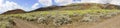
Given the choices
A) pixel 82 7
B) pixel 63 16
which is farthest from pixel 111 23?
pixel 63 16

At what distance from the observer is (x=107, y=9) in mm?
6148

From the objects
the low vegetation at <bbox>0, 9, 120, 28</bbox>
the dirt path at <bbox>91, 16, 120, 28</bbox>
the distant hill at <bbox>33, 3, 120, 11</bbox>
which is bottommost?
the dirt path at <bbox>91, 16, 120, 28</bbox>

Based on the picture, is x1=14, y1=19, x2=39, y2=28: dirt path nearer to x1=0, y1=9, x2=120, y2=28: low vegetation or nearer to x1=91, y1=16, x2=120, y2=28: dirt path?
x1=0, y1=9, x2=120, y2=28: low vegetation

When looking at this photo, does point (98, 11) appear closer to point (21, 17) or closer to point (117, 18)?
point (117, 18)

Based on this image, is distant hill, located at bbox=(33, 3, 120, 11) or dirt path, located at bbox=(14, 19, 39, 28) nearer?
dirt path, located at bbox=(14, 19, 39, 28)

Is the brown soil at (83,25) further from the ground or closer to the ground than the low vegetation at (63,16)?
closer to the ground

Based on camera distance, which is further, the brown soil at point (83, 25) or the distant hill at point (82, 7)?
the distant hill at point (82, 7)

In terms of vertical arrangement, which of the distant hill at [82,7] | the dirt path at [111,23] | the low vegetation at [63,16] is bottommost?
the dirt path at [111,23]

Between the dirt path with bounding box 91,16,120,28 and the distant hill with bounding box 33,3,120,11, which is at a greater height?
the distant hill with bounding box 33,3,120,11

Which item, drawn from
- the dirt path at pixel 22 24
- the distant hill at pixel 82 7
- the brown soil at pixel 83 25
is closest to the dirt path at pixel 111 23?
the brown soil at pixel 83 25

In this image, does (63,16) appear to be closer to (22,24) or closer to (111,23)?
(22,24)

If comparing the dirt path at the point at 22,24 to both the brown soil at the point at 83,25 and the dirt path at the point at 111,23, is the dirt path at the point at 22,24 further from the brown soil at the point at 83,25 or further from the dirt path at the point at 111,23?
the dirt path at the point at 111,23

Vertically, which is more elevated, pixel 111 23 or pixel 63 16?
pixel 63 16

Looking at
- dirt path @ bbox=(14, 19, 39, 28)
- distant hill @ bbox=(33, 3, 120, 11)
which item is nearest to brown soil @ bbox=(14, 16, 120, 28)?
dirt path @ bbox=(14, 19, 39, 28)
